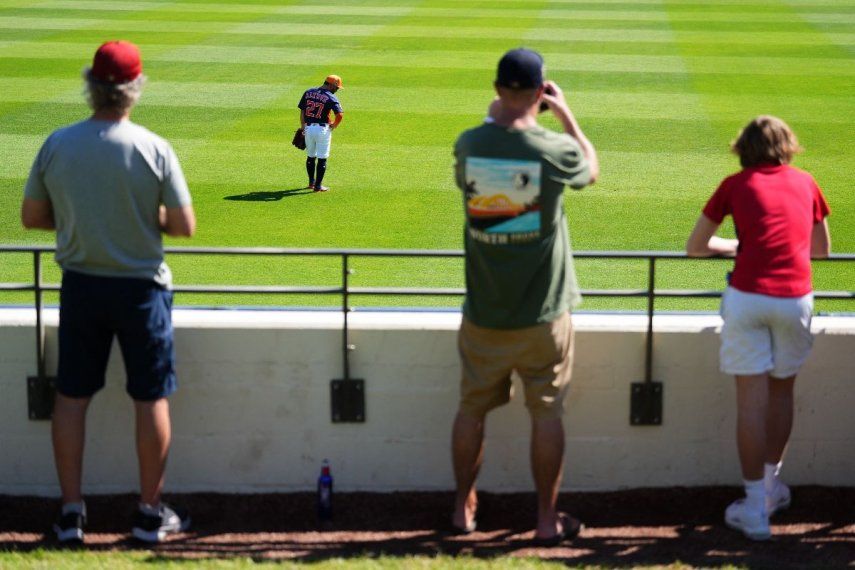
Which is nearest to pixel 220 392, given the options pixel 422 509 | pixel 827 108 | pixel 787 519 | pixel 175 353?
pixel 175 353

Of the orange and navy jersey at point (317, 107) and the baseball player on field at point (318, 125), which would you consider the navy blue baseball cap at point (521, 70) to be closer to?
the baseball player on field at point (318, 125)

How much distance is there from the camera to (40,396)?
17.8ft

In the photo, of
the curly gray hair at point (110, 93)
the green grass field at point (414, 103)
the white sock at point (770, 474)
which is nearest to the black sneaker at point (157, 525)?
the curly gray hair at point (110, 93)

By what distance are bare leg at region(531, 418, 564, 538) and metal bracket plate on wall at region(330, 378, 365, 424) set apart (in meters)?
0.86

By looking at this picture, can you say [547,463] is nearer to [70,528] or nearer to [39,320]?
[70,528]

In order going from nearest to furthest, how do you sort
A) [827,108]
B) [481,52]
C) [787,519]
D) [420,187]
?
[787,519], [420,187], [827,108], [481,52]

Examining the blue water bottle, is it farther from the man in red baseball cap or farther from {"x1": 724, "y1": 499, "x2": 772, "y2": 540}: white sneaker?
{"x1": 724, "y1": 499, "x2": 772, "y2": 540}: white sneaker

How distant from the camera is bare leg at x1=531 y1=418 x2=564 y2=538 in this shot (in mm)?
4941

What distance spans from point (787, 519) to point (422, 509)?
152cm

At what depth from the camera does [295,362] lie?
5.45m

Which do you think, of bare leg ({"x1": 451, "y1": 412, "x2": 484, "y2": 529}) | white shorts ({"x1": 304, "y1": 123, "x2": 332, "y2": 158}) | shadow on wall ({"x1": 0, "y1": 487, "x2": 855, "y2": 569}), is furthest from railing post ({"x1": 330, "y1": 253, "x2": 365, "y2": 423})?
white shorts ({"x1": 304, "y1": 123, "x2": 332, "y2": 158})

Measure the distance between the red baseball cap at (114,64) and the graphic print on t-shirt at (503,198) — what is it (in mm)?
1300

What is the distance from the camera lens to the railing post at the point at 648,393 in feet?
17.7

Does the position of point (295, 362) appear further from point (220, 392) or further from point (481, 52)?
point (481, 52)
